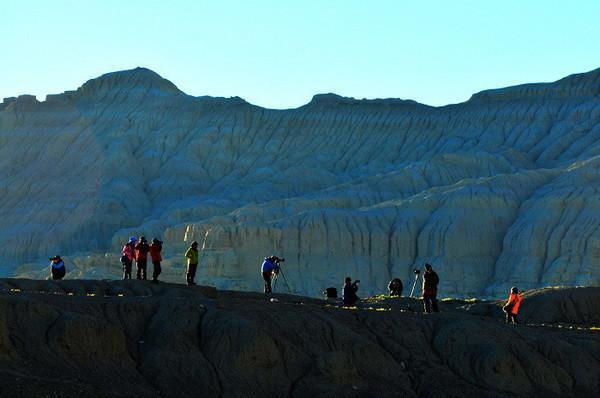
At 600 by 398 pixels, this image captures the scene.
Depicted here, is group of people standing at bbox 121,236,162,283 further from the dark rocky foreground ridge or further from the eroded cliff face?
the eroded cliff face

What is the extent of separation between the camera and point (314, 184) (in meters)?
119

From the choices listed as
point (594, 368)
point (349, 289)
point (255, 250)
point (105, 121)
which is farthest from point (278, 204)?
point (594, 368)

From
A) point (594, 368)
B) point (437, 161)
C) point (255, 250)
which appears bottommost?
point (594, 368)

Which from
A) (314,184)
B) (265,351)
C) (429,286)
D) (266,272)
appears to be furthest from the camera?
(314,184)

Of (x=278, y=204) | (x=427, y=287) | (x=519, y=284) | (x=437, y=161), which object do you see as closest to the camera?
(x=427, y=287)

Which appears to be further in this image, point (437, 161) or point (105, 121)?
point (105, 121)

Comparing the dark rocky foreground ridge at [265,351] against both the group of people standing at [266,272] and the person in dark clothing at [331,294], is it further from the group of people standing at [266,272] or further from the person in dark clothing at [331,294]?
the person in dark clothing at [331,294]

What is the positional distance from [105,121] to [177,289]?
90.9m

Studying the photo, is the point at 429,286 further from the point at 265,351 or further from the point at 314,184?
the point at 314,184

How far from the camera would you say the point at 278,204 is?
107312 millimetres

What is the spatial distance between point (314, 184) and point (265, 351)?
85917 mm

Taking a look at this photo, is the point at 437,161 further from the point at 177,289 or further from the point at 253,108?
the point at 177,289

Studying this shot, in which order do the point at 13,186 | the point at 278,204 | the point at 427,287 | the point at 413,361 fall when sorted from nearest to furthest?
the point at 413,361, the point at 427,287, the point at 278,204, the point at 13,186

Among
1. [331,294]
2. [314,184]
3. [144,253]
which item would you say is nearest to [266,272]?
[144,253]
